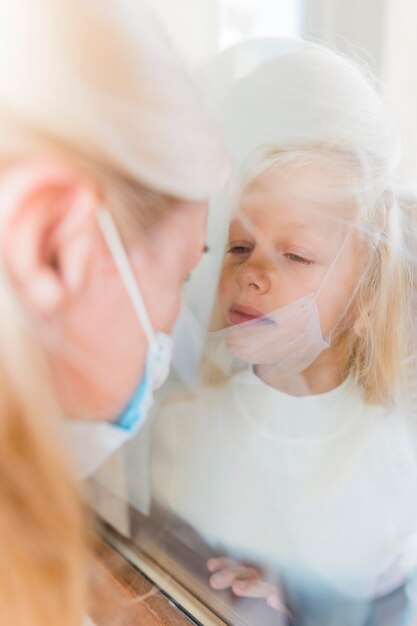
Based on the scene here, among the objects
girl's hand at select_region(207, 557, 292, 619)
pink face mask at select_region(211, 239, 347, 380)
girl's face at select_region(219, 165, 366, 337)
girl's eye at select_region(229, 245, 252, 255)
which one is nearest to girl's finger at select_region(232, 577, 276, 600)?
girl's hand at select_region(207, 557, 292, 619)

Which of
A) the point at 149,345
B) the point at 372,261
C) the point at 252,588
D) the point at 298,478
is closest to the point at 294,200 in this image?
the point at 372,261

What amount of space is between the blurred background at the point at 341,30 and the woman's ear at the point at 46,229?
263mm

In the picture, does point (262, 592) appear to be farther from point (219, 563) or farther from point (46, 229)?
point (46, 229)

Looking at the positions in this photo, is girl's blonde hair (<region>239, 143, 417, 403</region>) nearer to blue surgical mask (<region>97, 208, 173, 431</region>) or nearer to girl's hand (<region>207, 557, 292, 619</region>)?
blue surgical mask (<region>97, 208, 173, 431</region>)

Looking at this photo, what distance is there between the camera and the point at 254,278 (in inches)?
25.6

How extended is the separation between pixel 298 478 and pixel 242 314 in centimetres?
32

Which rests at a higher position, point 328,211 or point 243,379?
point 328,211

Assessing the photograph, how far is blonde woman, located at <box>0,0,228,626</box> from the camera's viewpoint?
35 cm

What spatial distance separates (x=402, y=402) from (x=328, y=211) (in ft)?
1.05

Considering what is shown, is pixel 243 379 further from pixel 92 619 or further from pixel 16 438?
pixel 16 438

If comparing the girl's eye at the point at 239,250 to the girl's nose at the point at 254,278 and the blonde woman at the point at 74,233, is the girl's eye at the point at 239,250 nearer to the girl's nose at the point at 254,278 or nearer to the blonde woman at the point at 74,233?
the girl's nose at the point at 254,278

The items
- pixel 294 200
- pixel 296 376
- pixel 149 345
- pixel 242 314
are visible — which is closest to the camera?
pixel 149 345

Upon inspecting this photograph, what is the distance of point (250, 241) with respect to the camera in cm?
62

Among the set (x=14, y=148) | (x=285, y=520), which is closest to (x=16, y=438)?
(x=14, y=148)
